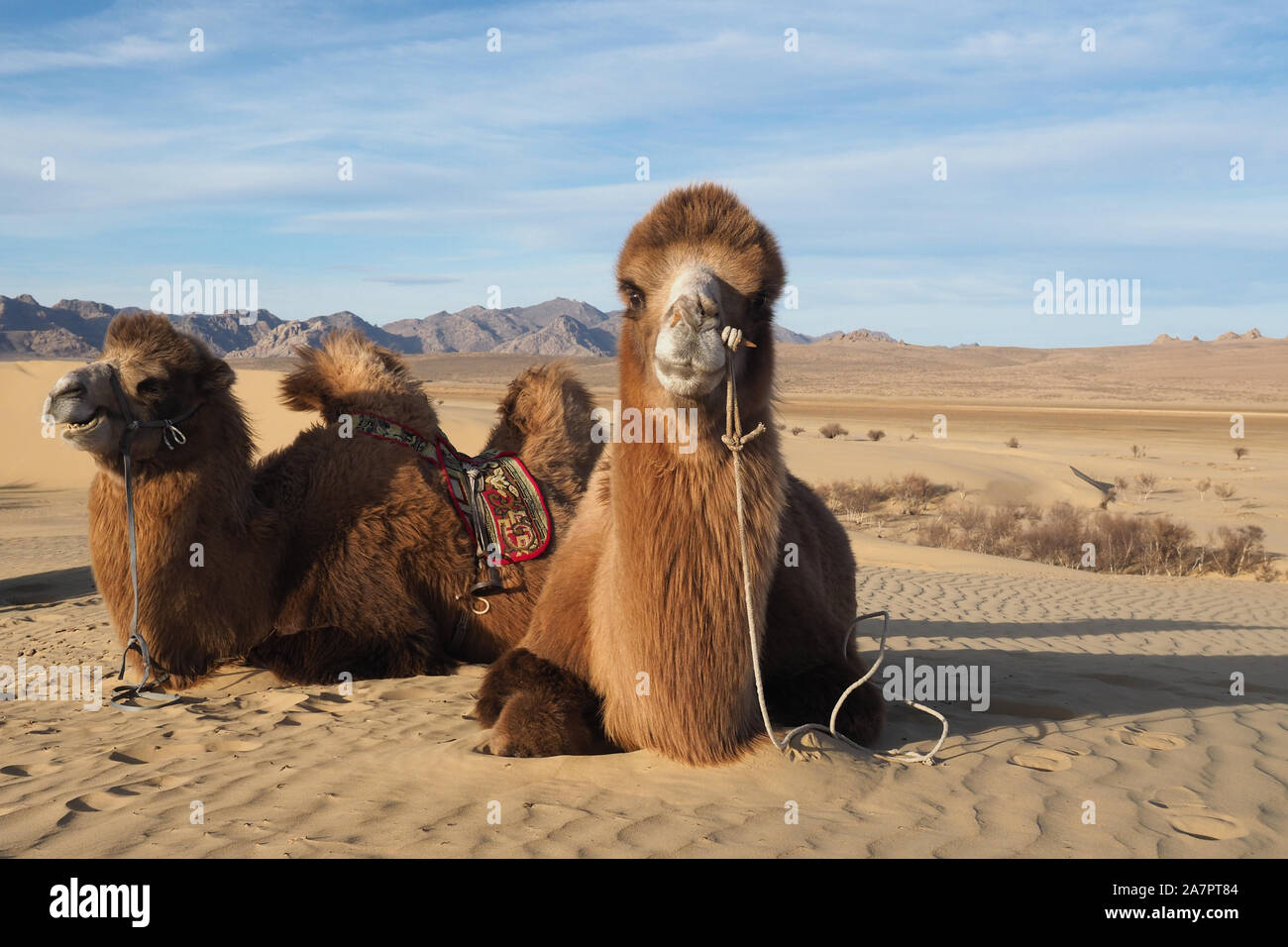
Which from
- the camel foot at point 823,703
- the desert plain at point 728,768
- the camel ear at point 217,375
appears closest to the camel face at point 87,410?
the camel ear at point 217,375

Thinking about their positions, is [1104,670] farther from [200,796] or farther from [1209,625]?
[200,796]

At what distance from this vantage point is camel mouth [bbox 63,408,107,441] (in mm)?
5379

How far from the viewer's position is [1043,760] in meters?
4.70

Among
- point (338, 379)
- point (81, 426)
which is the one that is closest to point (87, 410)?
point (81, 426)

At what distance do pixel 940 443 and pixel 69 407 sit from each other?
33.9 metres

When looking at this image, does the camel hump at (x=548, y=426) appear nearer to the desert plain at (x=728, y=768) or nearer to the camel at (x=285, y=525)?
the camel at (x=285, y=525)

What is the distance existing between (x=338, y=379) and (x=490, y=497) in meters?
1.32

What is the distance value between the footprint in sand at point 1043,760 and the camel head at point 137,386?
15.0 ft

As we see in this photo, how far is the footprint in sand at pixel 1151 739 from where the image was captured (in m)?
5.11

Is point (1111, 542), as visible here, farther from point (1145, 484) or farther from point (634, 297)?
point (634, 297)

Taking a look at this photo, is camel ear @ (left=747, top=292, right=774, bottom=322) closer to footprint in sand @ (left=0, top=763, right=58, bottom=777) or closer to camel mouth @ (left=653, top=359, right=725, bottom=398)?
camel mouth @ (left=653, top=359, right=725, bottom=398)

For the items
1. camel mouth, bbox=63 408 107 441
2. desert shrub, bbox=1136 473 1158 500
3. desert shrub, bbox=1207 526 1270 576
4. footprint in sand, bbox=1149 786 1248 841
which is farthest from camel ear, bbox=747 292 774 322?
desert shrub, bbox=1136 473 1158 500
